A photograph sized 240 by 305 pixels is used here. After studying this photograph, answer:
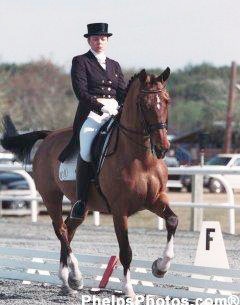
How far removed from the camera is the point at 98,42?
10.0m

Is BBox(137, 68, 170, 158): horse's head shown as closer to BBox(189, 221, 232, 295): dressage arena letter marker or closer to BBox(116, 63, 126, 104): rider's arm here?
BBox(189, 221, 232, 295): dressage arena letter marker

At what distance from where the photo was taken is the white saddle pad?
398 inches

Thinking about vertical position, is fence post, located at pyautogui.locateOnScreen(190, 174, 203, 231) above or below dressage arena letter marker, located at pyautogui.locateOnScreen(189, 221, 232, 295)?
below

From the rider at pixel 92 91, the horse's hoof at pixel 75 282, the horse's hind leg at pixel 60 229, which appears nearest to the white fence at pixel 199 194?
the horse's hind leg at pixel 60 229

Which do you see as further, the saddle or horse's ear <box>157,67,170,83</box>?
the saddle

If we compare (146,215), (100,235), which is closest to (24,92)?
(146,215)

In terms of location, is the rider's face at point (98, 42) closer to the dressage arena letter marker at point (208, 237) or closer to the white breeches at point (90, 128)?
the white breeches at point (90, 128)

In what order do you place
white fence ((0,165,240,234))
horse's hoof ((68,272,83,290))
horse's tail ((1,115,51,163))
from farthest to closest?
white fence ((0,165,240,234)) → horse's tail ((1,115,51,163)) → horse's hoof ((68,272,83,290))

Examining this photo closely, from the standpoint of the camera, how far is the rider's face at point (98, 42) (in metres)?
9.98

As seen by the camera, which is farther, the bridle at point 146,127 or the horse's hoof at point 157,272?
the horse's hoof at point 157,272

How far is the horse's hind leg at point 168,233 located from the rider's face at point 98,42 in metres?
1.83

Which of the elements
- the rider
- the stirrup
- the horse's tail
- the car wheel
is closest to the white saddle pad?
the rider

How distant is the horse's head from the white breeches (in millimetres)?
850

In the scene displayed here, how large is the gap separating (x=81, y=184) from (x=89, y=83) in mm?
1065
